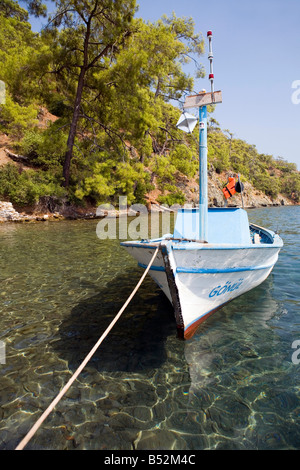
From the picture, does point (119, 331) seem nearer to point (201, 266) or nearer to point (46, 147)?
point (201, 266)

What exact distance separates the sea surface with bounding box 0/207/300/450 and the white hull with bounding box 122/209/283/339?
548mm

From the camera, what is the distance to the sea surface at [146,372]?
9.39 ft

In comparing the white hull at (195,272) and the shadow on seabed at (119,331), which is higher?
the white hull at (195,272)

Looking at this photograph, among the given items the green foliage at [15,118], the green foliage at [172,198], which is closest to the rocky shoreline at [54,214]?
the green foliage at [172,198]

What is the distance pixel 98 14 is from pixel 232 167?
207ft

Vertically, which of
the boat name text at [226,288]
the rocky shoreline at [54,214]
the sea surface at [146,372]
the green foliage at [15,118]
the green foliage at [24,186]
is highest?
the green foliage at [15,118]

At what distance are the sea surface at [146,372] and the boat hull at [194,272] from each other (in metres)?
0.53

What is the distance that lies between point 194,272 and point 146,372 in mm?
1755

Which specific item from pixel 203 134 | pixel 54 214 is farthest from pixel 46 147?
pixel 203 134

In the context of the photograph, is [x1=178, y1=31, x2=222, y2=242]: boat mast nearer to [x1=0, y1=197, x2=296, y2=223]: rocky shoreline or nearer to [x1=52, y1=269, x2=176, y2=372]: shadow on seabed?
[x1=52, y1=269, x2=176, y2=372]: shadow on seabed

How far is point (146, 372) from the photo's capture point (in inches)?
152

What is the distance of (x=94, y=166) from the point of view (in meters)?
24.3

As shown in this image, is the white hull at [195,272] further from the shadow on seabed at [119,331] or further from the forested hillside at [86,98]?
the forested hillside at [86,98]

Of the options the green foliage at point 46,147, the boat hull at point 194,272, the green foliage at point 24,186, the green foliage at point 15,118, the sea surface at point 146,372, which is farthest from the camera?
the green foliage at point 15,118
